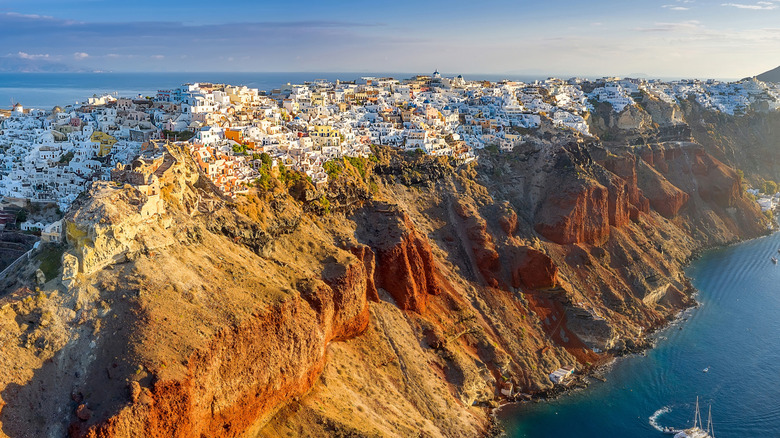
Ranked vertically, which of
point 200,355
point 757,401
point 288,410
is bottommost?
point 757,401

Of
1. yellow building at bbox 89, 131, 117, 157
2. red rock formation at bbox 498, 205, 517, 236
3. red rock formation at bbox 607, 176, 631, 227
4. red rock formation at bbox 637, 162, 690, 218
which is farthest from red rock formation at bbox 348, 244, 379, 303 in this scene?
red rock formation at bbox 637, 162, 690, 218

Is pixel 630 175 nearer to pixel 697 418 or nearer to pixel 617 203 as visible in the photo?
pixel 617 203

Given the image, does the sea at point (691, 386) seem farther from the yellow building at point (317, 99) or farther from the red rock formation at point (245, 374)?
the yellow building at point (317, 99)

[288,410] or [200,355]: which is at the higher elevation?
[200,355]

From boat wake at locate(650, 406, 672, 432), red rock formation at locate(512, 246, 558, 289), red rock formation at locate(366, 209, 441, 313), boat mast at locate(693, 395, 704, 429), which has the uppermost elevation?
red rock formation at locate(366, 209, 441, 313)

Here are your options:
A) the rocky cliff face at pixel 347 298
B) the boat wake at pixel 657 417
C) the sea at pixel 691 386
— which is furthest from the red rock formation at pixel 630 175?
the boat wake at pixel 657 417

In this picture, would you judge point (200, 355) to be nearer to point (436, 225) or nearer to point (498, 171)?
point (436, 225)

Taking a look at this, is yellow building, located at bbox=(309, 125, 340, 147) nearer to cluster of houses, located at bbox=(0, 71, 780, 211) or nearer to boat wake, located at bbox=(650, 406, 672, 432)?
cluster of houses, located at bbox=(0, 71, 780, 211)

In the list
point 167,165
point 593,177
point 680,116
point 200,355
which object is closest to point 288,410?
point 200,355
